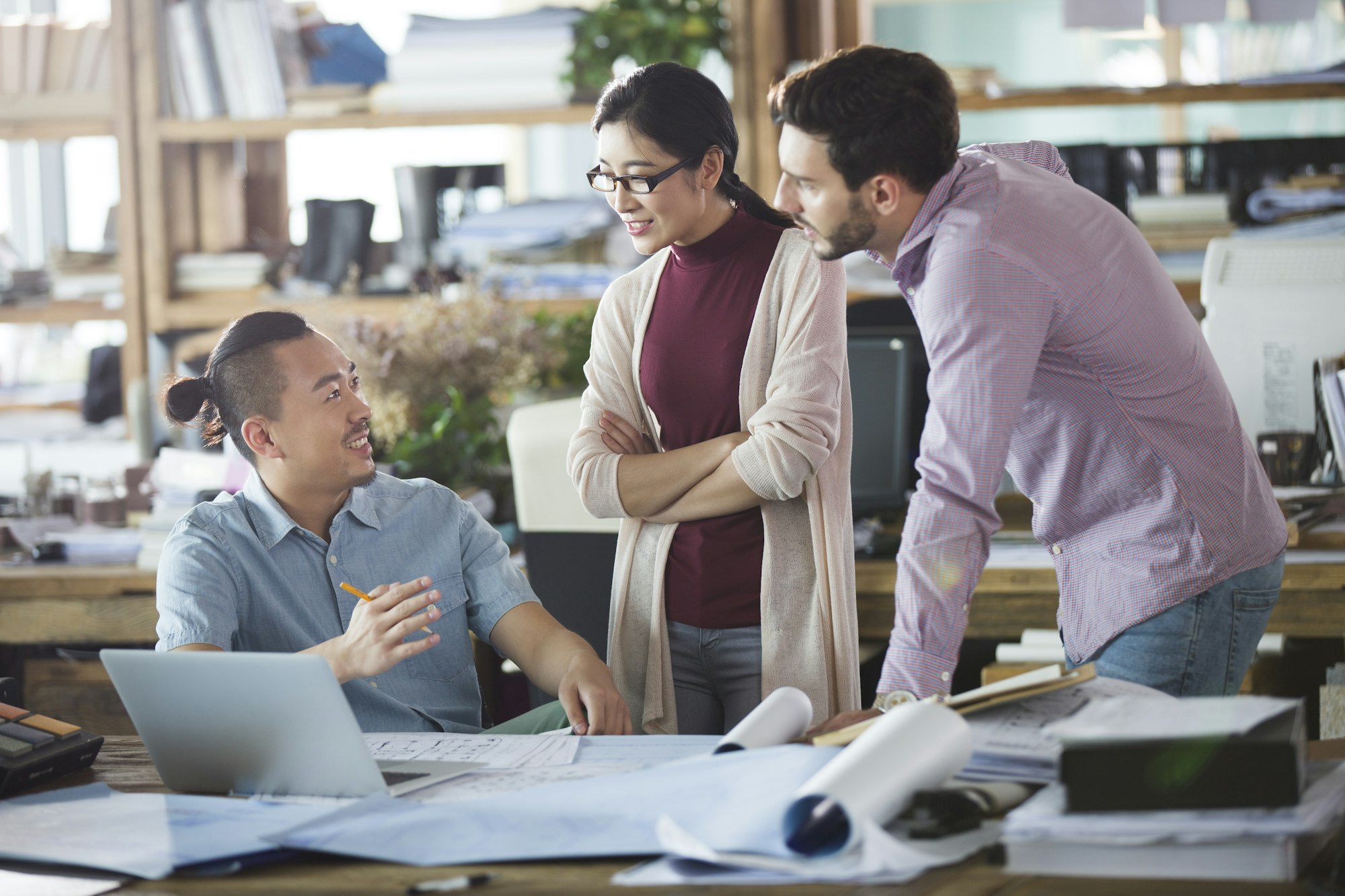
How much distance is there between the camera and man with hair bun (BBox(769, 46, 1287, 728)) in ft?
4.31

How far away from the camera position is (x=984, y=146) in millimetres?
1685

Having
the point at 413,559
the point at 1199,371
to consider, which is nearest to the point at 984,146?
the point at 1199,371

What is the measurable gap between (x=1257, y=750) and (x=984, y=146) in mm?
918

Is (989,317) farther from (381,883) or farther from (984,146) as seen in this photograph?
(381,883)

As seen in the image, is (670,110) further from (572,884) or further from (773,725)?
(572,884)

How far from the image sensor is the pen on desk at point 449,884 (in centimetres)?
103

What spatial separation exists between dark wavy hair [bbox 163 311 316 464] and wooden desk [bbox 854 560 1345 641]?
0.95 m

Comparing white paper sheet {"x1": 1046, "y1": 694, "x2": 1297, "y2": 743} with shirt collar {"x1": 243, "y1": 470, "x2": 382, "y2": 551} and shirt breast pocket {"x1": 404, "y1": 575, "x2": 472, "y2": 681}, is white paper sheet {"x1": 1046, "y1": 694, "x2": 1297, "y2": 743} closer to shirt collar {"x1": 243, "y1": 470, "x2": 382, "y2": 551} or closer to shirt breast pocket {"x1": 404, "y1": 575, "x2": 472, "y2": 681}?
shirt breast pocket {"x1": 404, "y1": 575, "x2": 472, "y2": 681}

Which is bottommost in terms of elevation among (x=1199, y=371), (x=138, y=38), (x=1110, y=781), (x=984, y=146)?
(x=1110, y=781)

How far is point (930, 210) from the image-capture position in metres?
1.40

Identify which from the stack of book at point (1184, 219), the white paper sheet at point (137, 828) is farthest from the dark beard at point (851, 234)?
the stack of book at point (1184, 219)

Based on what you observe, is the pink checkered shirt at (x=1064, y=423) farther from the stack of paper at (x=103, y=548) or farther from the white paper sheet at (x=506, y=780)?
the stack of paper at (x=103, y=548)

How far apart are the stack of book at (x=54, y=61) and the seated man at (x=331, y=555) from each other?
7.63 feet

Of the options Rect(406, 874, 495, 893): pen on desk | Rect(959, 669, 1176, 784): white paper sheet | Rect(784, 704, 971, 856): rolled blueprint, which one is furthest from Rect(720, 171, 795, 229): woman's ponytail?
Rect(406, 874, 495, 893): pen on desk
